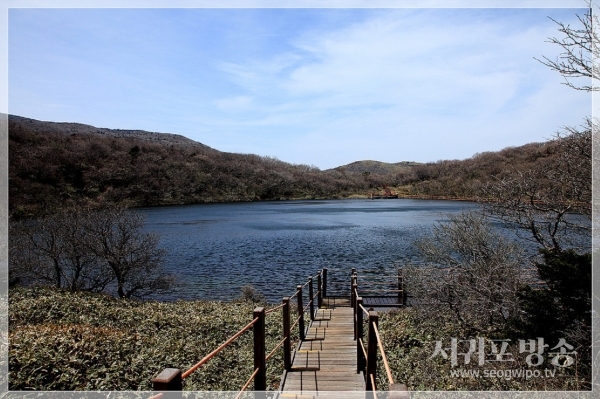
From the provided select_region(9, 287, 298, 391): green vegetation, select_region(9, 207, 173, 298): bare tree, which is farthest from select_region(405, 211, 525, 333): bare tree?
select_region(9, 207, 173, 298): bare tree

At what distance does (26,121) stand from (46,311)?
223478mm

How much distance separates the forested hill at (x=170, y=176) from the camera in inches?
3655

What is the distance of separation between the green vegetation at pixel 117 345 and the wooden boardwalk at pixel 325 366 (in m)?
0.98

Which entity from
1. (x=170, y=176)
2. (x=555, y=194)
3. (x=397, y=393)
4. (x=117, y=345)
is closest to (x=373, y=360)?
(x=397, y=393)

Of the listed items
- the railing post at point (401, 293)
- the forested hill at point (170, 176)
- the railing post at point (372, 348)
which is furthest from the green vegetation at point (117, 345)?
the forested hill at point (170, 176)

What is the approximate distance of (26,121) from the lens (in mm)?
186000

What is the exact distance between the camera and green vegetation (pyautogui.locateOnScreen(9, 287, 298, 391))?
658cm

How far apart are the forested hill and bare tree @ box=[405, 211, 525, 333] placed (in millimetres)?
67611

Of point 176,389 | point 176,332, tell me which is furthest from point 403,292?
point 176,389

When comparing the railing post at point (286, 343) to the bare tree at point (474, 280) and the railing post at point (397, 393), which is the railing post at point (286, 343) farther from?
the bare tree at point (474, 280)

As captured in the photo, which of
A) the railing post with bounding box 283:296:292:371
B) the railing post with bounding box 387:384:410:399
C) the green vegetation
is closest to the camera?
the railing post with bounding box 387:384:410:399

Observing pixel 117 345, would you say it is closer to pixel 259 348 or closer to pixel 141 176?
pixel 259 348

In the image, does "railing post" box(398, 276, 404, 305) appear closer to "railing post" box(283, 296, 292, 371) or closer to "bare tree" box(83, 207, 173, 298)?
"railing post" box(283, 296, 292, 371)

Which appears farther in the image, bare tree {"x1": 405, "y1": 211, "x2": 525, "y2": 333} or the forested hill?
the forested hill
